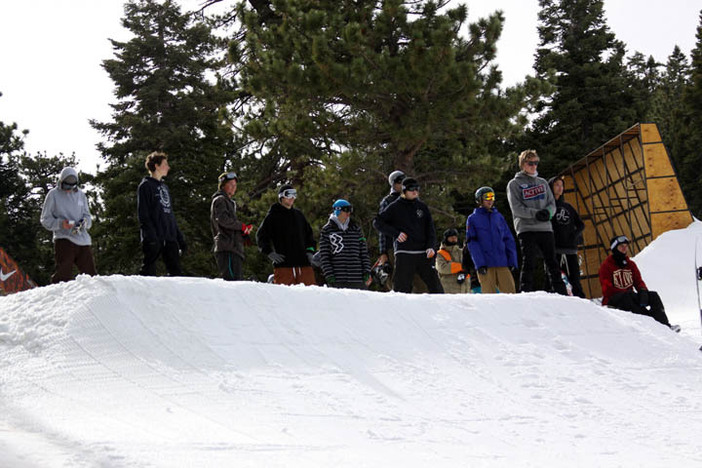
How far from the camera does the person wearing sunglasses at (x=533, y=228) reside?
815cm

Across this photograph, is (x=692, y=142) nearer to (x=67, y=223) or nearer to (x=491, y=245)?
(x=491, y=245)

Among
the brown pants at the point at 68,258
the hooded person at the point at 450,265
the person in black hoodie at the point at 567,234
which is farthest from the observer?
the hooded person at the point at 450,265

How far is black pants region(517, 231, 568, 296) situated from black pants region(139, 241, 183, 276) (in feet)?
12.0

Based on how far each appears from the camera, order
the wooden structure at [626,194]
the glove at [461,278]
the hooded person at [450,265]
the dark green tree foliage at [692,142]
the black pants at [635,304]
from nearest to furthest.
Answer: the black pants at [635,304] < the glove at [461,278] < the hooded person at [450,265] < the wooden structure at [626,194] < the dark green tree foliage at [692,142]

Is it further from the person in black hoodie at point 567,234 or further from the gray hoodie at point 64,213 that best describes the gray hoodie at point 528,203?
the gray hoodie at point 64,213

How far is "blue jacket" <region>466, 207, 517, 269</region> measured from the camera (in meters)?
8.38

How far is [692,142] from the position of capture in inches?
1481

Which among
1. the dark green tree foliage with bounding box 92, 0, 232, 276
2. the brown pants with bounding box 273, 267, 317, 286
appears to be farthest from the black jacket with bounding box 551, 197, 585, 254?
the dark green tree foliage with bounding box 92, 0, 232, 276

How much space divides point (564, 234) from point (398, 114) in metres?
8.23

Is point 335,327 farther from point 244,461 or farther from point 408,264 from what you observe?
point 244,461

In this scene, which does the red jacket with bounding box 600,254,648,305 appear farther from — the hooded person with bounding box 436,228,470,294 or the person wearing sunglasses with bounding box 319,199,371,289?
the person wearing sunglasses with bounding box 319,199,371,289

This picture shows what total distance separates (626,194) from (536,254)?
46.3ft

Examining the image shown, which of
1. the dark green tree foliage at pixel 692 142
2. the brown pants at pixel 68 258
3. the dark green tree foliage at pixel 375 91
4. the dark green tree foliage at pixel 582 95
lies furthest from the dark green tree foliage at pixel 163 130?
the dark green tree foliage at pixel 692 142

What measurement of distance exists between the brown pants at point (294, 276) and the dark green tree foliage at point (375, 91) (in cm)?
848
